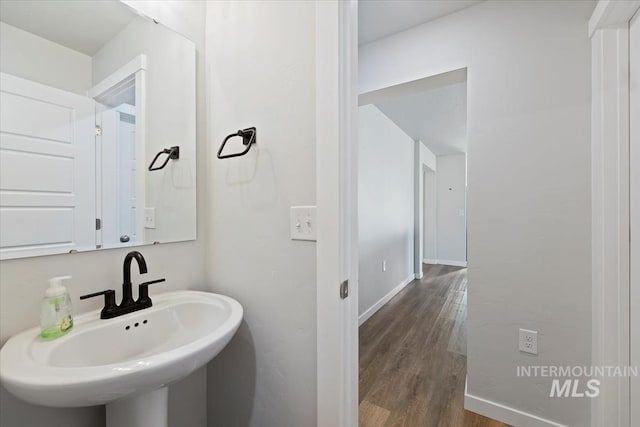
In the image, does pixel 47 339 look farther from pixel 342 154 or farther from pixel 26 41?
pixel 342 154

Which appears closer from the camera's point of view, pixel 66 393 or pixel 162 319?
pixel 66 393

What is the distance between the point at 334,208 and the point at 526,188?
4.08 ft

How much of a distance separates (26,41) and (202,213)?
738mm

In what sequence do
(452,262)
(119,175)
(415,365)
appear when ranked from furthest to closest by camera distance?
(452,262) < (415,365) < (119,175)

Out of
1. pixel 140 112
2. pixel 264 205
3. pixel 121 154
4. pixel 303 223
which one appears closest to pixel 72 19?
pixel 140 112

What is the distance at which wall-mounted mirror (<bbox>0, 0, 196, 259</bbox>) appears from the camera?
0.74m

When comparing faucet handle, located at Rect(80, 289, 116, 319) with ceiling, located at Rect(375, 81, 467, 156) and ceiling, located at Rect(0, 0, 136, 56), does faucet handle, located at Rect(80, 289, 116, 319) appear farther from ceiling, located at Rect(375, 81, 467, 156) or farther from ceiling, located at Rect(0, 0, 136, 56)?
ceiling, located at Rect(375, 81, 467, 156)

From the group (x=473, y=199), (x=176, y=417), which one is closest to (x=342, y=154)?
(x=473, y=199)

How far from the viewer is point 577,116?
51.0 inches

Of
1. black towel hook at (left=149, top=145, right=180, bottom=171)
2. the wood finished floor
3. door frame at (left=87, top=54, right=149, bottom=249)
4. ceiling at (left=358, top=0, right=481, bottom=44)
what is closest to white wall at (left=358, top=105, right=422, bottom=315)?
the wood finished floor

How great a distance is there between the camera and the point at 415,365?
2029mm

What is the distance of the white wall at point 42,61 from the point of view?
0.73 m

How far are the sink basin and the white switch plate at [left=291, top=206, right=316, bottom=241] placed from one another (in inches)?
13.0

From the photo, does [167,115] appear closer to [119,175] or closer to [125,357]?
[119,175]
